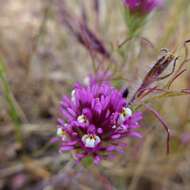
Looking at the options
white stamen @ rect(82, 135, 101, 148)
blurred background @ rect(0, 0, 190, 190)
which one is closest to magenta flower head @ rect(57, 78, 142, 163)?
white stamen @ rect(82, 135, 101, 148)

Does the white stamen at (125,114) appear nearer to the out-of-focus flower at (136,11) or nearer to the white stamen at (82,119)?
the white stamen at (82,119)

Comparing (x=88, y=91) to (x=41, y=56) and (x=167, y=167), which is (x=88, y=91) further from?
(x=41, y=56)

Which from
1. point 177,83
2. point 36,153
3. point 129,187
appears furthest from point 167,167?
point 36,153

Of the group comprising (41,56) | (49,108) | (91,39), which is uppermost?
(91,39)

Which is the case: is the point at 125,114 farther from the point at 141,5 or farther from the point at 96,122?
the point at 141,5

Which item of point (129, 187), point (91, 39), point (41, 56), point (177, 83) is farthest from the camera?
point (41, 56)

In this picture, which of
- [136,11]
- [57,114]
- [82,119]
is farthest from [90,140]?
[57,114]
